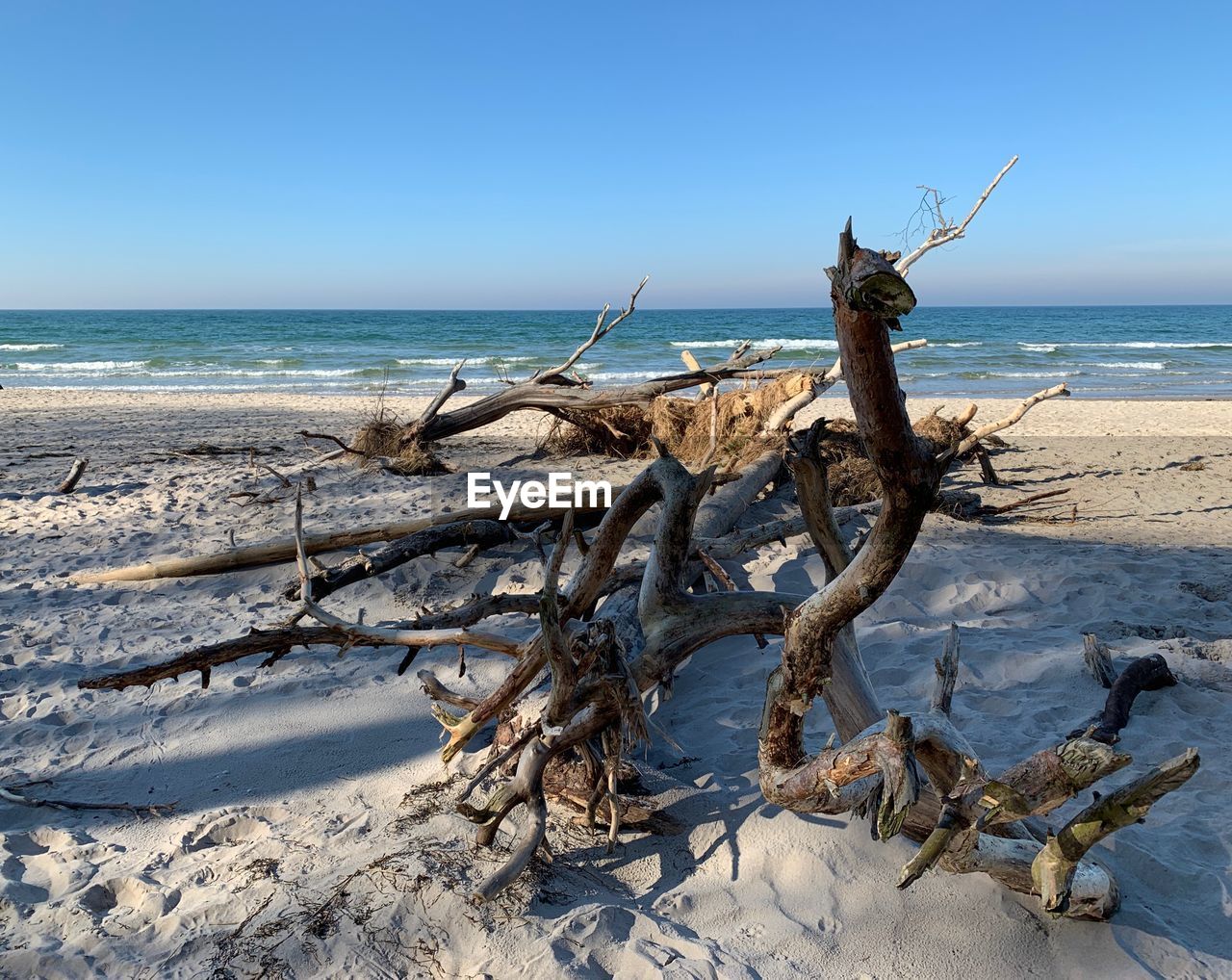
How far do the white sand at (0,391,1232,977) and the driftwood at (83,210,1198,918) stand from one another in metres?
0.17

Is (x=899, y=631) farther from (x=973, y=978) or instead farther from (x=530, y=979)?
(x=530, y=979)

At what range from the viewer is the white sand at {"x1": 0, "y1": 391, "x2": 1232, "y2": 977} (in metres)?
2.21

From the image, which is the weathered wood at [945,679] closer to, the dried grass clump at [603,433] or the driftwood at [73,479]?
the dried grass clump at [603,433]

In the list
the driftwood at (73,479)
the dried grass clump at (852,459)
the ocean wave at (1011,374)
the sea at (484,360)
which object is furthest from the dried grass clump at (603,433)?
the ocean wave at (1011,374)

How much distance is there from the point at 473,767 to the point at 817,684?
1564mm

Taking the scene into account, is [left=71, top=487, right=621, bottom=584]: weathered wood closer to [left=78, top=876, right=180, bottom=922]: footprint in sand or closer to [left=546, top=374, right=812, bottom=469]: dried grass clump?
[left=546, top=374, right=812, bottom=469]: dried grass clump

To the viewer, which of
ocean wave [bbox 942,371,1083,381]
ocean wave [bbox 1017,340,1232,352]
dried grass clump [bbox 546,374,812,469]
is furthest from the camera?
ocean wave [bbox 1017,340,1232,352]

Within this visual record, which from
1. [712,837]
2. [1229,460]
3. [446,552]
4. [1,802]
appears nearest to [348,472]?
[446,552]

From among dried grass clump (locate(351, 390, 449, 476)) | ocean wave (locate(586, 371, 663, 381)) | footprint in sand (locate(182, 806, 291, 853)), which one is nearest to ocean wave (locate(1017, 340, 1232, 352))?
ocean wave (locate(586, 371, 663, 381))

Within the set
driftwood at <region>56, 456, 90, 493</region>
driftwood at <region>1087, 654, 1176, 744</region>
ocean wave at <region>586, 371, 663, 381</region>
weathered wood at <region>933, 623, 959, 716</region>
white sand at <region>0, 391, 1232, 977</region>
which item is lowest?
white sand at <region>0, 391, 1232, 977</region>

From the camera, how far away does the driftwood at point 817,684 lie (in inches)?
60.4

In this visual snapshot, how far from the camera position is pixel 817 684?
82.4 inches

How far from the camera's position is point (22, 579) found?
532 cm

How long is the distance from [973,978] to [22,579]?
5.62 meters
